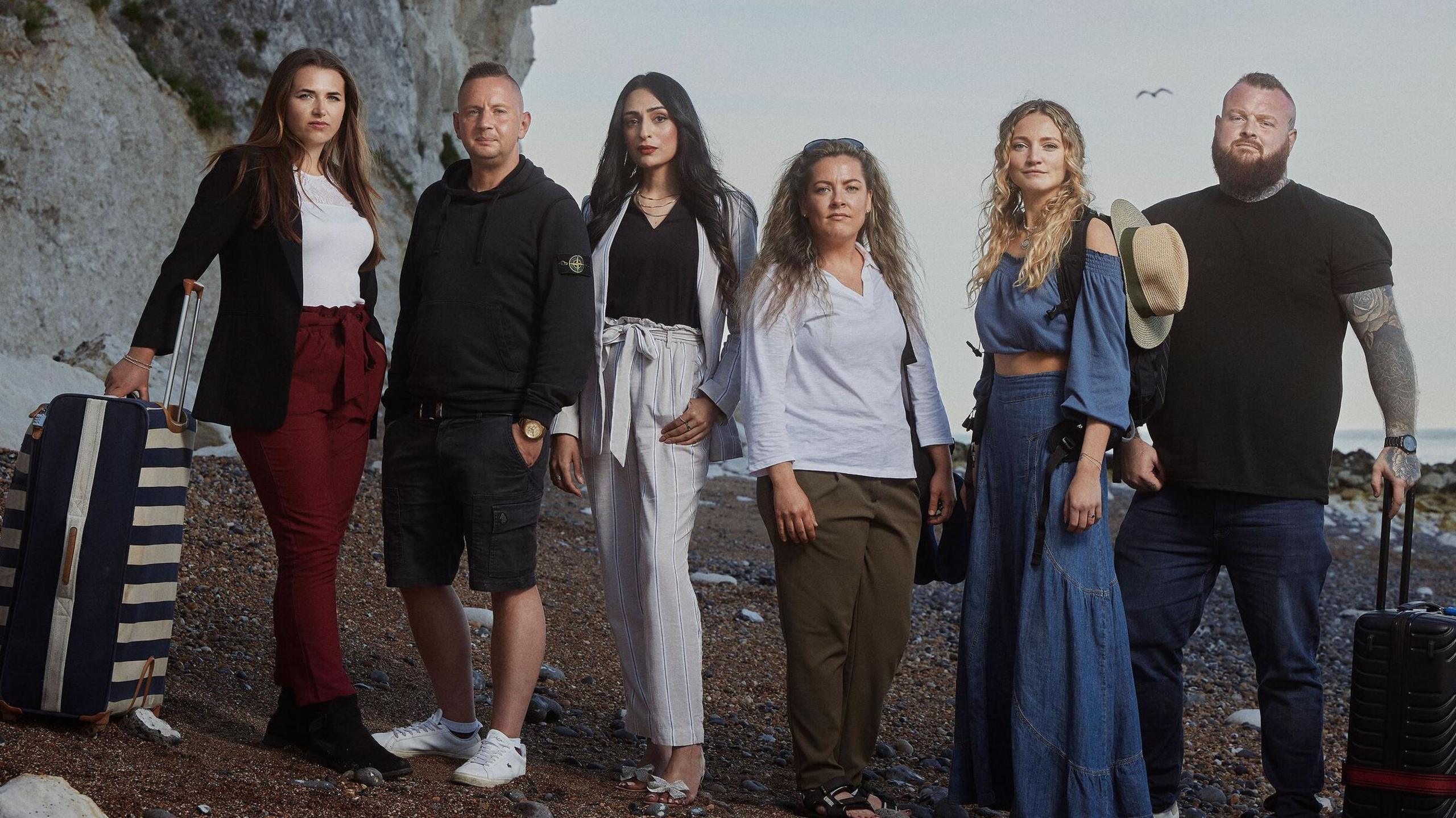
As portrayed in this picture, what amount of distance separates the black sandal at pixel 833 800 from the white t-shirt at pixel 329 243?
2.20 m

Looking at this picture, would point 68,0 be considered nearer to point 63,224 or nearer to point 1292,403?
point 63,224

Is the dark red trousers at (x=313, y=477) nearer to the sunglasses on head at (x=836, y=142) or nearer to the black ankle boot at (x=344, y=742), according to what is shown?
the black ankle boot at (x=344, y=742)

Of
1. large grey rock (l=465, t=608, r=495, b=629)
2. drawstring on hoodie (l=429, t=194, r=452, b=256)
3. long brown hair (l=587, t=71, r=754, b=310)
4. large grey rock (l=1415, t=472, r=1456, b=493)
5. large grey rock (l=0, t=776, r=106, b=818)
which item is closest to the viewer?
large grey rock (l=0, t=776, r=106, b=818)

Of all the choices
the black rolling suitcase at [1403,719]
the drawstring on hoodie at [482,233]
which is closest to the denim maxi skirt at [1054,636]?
the black rolling suitcase at [1403,719]

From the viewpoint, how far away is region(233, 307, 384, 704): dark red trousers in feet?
13.1

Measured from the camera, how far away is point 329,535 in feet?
13.5

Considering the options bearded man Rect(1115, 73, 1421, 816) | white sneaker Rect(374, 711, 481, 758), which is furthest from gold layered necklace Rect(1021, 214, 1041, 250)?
white sneaker Rect(374, 711, 481, 758)

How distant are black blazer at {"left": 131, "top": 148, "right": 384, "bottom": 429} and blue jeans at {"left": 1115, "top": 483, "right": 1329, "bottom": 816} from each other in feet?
9.48

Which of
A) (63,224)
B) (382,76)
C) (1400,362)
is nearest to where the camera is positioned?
(1400,362)

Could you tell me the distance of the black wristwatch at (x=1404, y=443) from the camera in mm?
4246

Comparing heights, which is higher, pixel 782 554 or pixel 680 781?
pixel 782 554

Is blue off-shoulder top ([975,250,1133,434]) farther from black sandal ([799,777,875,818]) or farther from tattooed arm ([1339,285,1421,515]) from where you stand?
black sandal ([799,777,875,818])

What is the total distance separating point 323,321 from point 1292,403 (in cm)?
318

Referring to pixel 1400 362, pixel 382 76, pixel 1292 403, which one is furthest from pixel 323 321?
pixel 382 76
